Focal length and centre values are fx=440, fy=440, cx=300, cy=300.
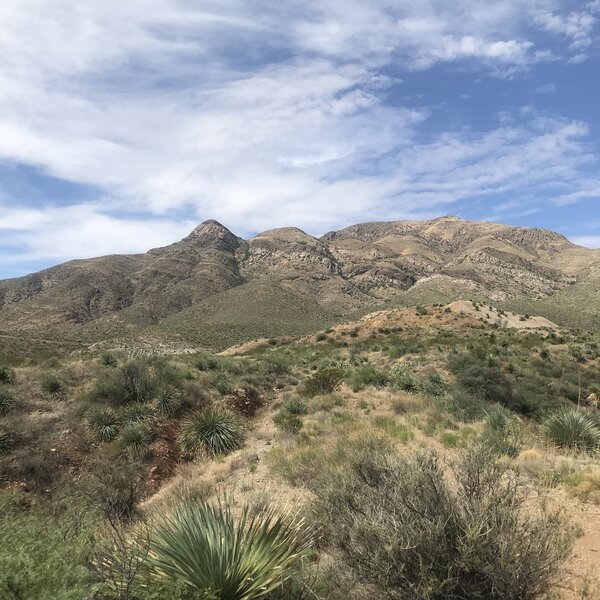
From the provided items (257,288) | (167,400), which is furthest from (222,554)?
(257,288)

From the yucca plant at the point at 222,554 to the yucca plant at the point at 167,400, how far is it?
10.4 m

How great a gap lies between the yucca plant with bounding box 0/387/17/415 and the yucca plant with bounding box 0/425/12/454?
1.60m

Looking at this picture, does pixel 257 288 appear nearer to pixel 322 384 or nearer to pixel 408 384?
pixel 322 384

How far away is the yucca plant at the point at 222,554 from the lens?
162 inches

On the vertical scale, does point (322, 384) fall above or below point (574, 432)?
above

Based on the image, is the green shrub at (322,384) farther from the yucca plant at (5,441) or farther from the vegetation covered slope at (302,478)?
the yucca plant at (5,441)

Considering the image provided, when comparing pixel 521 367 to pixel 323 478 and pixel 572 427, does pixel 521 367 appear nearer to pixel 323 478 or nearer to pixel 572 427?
pixel 572 427

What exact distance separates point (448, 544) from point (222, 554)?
220 centimetres

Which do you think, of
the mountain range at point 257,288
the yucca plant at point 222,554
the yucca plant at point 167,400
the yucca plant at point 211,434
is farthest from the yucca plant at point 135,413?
the mountain range at point 257,288

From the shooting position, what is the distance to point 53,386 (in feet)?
51.3

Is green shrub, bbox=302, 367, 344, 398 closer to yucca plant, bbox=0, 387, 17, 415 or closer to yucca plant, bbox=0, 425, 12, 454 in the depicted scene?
yucca plant, bbox=0, 425, 12, 454

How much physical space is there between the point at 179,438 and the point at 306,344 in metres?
Answer: 30.0

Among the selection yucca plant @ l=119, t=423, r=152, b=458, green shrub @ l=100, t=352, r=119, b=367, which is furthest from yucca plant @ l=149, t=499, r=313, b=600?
green shrub @ l=100, t=352, r=119, b=367

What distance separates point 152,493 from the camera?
35.4 feet
